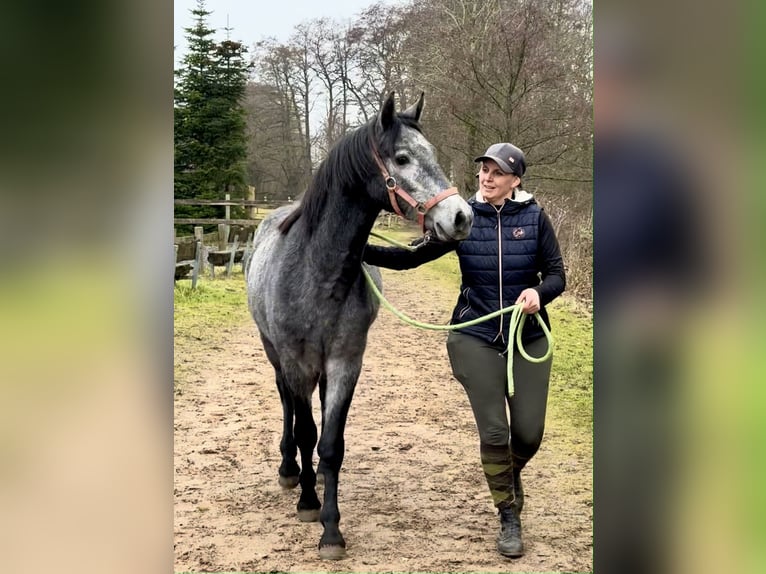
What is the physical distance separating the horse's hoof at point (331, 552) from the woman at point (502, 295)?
756mm

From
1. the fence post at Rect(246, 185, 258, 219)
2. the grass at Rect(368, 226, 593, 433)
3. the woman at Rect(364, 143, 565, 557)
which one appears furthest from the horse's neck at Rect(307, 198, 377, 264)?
the fence post at Rect(246, 185, 258, 219)

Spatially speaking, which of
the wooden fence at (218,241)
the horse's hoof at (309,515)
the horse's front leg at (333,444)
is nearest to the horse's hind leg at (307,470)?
the horse's hoof at (309,515)

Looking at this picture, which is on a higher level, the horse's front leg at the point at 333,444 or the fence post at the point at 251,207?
the fence post at the point at 251,207

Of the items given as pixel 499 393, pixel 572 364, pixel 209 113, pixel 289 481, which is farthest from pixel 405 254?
pixel 572 364

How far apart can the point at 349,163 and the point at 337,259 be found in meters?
0.42

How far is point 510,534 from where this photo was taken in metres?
2.79

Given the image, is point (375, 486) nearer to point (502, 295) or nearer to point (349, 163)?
point (502, 295)

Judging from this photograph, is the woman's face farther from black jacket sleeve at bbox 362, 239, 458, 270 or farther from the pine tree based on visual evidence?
the pine tree

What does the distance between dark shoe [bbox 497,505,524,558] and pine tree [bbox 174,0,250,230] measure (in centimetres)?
276

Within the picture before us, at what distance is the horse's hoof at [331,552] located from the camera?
2.81 metres

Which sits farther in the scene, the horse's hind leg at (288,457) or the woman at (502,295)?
the horse's hind leg at (288,457)

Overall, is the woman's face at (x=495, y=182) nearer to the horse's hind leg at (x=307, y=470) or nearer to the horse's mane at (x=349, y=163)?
the horse's mane at (x=349, y=163)
